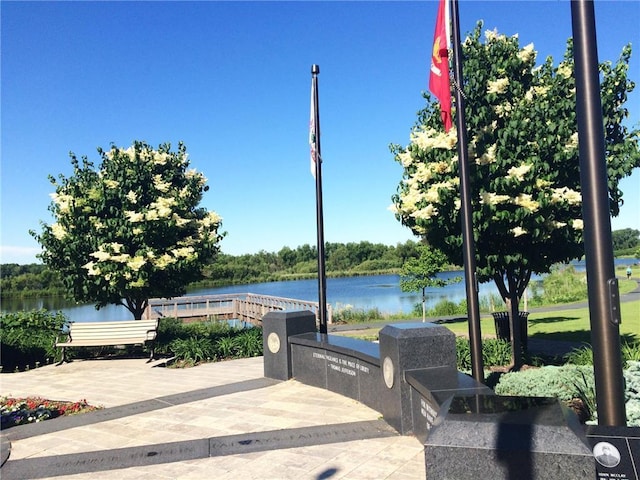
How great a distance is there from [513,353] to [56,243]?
38.9 ft

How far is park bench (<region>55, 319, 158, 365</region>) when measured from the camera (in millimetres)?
12000

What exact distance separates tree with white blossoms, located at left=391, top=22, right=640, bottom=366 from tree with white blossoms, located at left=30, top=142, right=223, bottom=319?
270 inches

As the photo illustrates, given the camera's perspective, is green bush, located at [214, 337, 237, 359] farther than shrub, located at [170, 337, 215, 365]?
Yes

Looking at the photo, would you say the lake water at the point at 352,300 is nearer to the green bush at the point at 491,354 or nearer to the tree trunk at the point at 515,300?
the green bush at the point at 491,354

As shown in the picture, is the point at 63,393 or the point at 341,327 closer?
the point at 63,393

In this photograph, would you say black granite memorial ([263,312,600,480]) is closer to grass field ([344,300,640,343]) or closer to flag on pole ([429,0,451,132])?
flag on pole ([429,0,451,132])

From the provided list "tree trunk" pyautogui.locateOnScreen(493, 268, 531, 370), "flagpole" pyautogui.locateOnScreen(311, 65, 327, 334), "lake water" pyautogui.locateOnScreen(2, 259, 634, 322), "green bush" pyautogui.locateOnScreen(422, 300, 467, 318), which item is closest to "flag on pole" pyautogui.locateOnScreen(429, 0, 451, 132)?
"flagpole" pyautogui.locateOnScreen(311, 65, 327, 334)

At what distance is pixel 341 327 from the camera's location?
2045cm

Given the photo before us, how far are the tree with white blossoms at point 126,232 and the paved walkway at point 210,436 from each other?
14.1 ft

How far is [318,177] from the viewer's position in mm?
10555

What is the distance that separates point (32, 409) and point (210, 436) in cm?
312

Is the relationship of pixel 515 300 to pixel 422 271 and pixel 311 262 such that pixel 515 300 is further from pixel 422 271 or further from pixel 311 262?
pixel 311 262

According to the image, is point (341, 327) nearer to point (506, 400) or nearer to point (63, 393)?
point (63, 393)

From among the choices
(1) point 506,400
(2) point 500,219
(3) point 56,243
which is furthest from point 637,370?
(3) point 56,243
